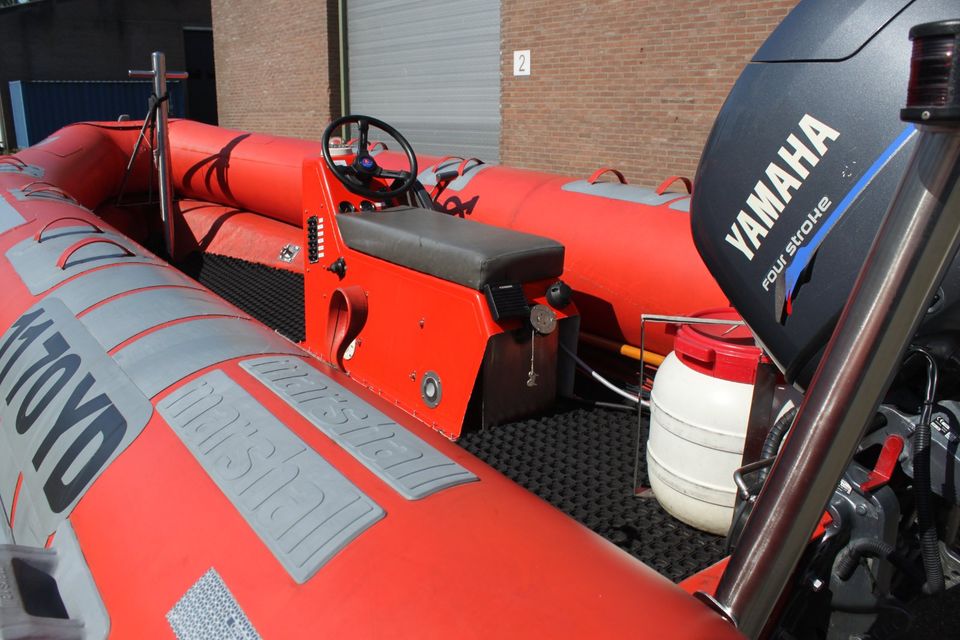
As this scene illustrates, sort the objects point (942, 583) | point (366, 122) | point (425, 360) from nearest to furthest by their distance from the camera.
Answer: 1. point (942, 583)
2. point (425, 360)
3. point (366, 122)

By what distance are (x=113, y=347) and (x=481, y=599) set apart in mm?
1377

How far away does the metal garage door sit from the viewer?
28.5ft

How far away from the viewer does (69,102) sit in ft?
60.7

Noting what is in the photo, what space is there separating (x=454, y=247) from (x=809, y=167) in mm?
1497

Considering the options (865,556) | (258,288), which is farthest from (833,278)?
(258,288)

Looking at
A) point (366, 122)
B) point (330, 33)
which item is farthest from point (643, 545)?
point (330, 33)

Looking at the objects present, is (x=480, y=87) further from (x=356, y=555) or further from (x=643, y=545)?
(x=356, y=555)

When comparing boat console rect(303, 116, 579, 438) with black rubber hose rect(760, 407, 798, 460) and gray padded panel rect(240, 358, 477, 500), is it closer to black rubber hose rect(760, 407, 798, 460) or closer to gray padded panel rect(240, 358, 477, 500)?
gray padded panel rect(240, 358, 477, 500)

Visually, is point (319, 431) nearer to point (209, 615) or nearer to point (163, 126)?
point (209, 615)

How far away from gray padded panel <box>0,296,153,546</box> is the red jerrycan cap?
1310 millimetres

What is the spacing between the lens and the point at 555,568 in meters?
1.08

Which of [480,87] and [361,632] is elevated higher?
[480,87]

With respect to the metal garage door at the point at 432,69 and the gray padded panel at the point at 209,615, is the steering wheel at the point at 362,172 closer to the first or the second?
the gray padded panel at the point at 209,615

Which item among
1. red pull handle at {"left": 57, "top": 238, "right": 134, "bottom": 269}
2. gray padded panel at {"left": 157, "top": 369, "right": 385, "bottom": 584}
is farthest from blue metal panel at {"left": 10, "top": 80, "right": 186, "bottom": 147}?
gray padded panel at {"left": 157, "top": 369, "right": 385, "bottom": 584}
